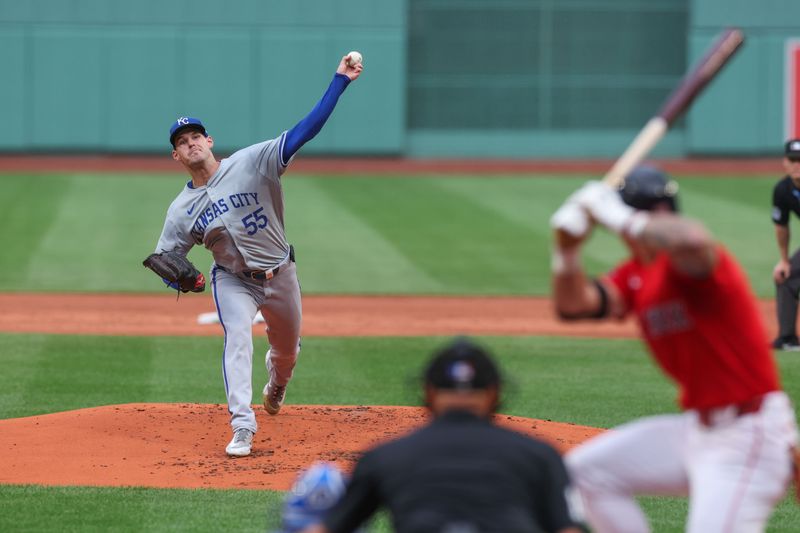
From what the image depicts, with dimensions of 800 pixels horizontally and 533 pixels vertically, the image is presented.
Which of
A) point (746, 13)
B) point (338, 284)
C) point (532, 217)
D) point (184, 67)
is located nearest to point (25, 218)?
point (338, 284)

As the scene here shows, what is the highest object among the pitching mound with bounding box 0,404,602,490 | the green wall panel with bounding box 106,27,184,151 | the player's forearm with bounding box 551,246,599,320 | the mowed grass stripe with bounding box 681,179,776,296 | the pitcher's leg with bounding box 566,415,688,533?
the green wall panel with bounding box 106,27,184,151

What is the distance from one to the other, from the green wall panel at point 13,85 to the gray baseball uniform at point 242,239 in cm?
2234

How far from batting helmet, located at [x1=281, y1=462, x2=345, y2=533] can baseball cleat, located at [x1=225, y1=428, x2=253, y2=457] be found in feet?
12.8

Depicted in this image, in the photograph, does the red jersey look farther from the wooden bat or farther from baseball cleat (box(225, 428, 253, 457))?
baseball cleat (box(225, 428, 253, 457))

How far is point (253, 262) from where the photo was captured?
815cm

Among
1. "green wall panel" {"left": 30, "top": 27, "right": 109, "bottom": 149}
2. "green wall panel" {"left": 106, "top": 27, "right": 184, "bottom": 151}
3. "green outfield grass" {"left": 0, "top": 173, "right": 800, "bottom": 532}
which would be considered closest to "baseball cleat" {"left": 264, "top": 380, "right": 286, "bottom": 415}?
"green outfield grass" {"left": 0, "top": 173, "right": 800, "bottom": 532}

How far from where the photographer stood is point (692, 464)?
4.58 metres

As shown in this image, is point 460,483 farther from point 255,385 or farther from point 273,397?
point 255,385

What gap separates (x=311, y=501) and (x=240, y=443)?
13.1 ft

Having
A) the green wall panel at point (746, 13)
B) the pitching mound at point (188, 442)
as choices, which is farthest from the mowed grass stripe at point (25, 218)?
the green wall panel at point (746, 13)

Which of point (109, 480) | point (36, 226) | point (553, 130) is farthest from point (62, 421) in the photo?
point (553, 130)

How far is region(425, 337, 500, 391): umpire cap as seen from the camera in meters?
3.87

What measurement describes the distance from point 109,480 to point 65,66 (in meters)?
23.4

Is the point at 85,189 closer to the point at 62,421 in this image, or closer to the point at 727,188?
the point at 727,188
